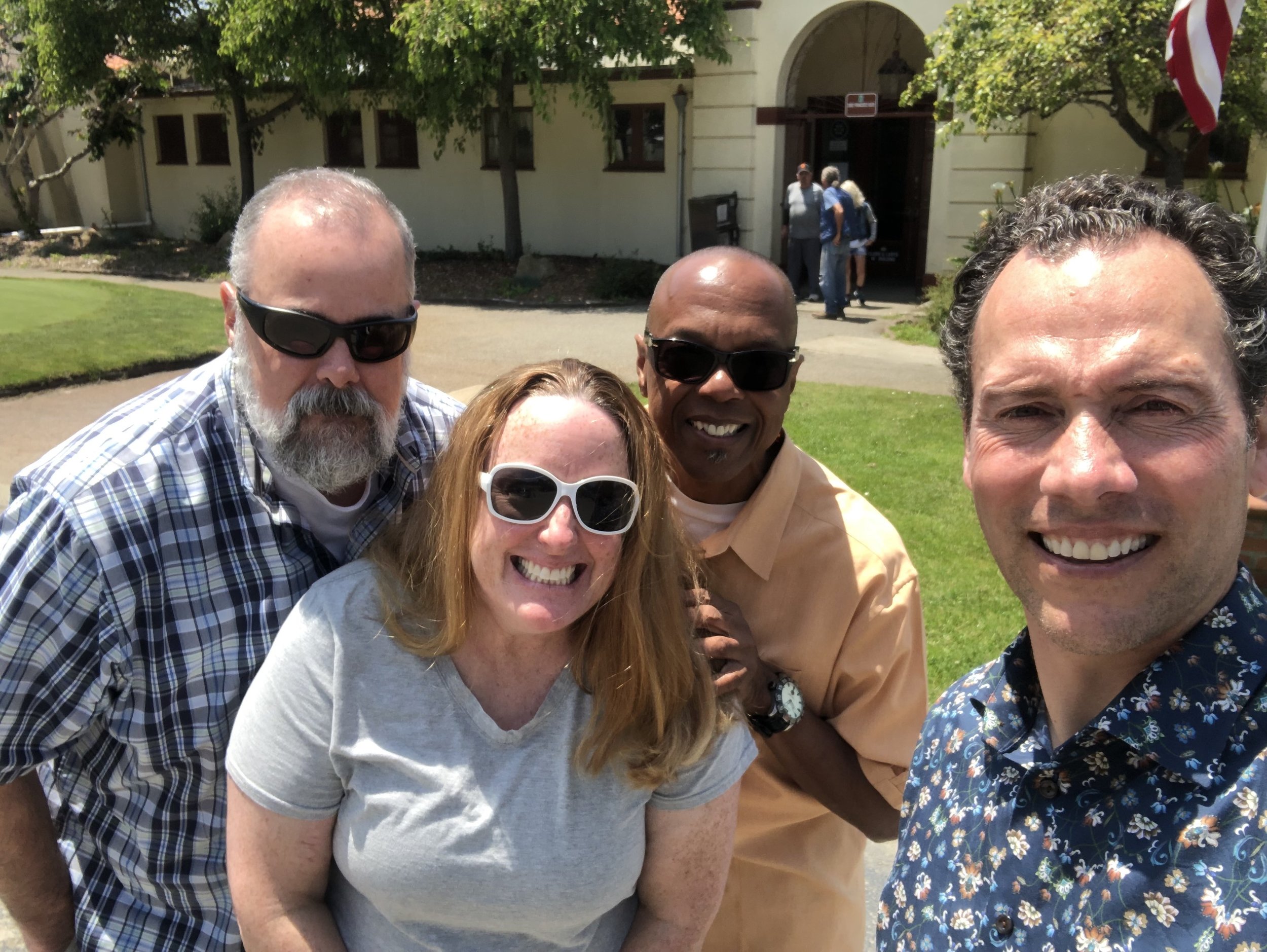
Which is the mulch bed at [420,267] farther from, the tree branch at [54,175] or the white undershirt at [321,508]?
the white undershirt at [321,508]

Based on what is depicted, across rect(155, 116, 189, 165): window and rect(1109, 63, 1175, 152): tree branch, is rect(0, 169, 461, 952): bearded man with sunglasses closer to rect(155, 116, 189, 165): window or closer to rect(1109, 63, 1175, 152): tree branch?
rect(1109, 63, 1175, 152): tree branch

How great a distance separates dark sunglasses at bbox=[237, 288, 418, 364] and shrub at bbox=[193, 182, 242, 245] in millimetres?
23178

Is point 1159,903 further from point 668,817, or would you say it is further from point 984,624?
point 984,624

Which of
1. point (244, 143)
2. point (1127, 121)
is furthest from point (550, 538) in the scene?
point (244, 143)

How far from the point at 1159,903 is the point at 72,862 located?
2.04m

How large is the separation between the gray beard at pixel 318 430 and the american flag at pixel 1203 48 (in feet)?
20.9

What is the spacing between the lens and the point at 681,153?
61.5 feet

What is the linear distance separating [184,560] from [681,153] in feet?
58.1

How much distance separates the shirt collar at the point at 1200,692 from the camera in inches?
51.2

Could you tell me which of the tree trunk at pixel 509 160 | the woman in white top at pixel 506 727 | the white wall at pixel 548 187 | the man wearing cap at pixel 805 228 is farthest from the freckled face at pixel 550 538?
the white wall at pixel 548 187

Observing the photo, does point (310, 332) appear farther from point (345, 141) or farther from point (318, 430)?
point (345, 141)

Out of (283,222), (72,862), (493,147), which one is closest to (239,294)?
(283,222)

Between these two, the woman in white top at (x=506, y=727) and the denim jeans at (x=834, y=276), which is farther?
the denim jeans at (x=834, y=276)

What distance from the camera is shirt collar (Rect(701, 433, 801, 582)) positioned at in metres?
2.20
